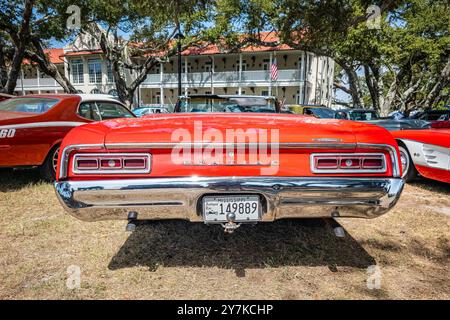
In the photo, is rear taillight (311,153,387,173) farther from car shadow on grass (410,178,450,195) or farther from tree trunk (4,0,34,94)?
tree trunk (4,0,34,94)

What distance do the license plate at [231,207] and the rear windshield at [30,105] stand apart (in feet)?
13.1

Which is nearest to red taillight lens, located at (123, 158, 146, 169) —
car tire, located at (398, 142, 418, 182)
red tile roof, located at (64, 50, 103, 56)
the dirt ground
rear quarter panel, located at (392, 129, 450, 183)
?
the dirt ground

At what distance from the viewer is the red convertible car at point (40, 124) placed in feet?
14.4

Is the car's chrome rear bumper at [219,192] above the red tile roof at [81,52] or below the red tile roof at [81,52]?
below

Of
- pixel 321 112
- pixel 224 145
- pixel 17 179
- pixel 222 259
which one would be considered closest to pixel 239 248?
pixel 222 259

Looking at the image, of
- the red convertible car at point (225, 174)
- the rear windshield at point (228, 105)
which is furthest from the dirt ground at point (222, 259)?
the rear windshield at point (228, 105)

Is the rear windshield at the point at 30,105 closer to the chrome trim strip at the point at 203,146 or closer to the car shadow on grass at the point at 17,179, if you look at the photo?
the car shadow on grass at the point at 17,179

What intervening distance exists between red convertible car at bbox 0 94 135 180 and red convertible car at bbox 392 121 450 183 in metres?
5.34

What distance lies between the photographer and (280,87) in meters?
30.3

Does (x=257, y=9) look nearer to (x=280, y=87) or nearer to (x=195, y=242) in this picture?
(x=280, y=87)

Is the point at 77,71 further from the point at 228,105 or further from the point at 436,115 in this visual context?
the point at 228,105

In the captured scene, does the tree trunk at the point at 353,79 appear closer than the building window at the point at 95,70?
Yes

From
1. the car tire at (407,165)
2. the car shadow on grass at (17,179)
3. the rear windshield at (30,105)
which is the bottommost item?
the car shadow on grass at (17,179)

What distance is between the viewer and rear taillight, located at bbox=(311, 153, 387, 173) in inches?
86.2
